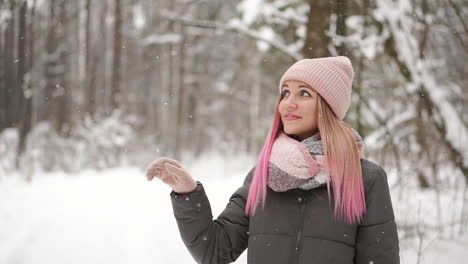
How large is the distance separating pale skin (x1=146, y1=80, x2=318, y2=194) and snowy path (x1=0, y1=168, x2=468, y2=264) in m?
1.72

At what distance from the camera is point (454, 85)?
6598 mm

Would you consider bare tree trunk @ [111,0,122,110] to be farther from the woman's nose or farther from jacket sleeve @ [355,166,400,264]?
jacket sleeve @ [355,166,400,264]

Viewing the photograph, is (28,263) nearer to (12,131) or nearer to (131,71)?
(12,131)

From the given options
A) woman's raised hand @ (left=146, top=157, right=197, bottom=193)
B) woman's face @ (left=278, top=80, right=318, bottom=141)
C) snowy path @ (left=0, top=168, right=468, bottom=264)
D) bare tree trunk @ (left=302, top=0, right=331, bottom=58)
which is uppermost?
bare tree trunk @ (left=302, top=0, right=331, bottom=58)

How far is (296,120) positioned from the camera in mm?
1918

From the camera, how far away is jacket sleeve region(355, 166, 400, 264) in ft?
5.57

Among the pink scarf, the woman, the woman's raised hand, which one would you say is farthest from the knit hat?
the woman's raised hand

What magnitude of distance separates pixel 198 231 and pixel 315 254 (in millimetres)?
521

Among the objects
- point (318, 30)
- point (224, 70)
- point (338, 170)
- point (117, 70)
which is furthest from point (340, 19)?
point (224, 70)

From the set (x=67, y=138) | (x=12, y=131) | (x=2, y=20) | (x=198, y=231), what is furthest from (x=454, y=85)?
(x=12, y=131)

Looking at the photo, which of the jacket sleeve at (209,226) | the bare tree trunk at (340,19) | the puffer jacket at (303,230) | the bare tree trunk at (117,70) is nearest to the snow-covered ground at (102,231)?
the jacket sleeve at (209,226)

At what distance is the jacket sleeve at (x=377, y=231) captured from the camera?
1698 mm

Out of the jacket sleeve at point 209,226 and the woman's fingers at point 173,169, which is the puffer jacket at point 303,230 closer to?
the jacket sleeve at point 209,226

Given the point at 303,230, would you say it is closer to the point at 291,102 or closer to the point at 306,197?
the point at 306,197
